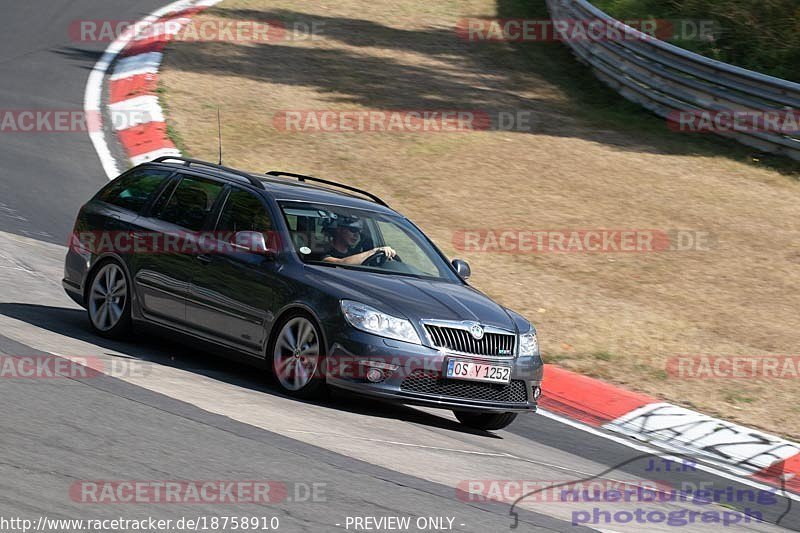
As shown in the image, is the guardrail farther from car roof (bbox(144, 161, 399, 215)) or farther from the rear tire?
the rear tire

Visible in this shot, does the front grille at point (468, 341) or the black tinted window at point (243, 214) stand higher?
the black tinted window at point (243, 214)

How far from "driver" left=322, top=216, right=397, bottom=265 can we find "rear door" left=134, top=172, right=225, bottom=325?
0.97m

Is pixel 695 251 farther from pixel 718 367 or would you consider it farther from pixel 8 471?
pixel 8 471

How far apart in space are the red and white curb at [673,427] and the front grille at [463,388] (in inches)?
53.1

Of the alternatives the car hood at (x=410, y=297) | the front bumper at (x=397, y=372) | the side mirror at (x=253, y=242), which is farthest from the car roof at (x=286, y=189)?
the front bumper at (x=397, y=372)

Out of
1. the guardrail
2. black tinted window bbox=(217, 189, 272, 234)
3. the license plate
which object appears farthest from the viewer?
the guardrail

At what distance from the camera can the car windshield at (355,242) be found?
8.79 meters

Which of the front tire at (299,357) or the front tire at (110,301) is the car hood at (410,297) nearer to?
the front tire at (299,357)

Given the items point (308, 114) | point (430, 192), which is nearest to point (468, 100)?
point (308, 114)

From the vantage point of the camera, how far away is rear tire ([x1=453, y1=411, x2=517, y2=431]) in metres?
8.70

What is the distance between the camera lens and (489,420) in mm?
8727

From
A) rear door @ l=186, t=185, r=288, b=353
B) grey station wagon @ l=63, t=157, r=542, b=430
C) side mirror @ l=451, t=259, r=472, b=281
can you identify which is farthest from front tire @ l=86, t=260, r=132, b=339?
side mirror @ l=451, t=259, r=472, b=281

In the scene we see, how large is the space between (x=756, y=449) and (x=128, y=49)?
15026 millimetres

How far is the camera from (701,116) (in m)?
18.5
